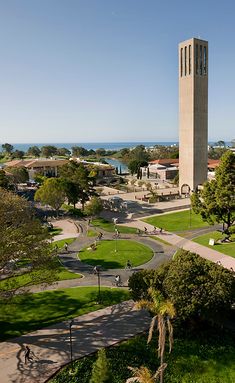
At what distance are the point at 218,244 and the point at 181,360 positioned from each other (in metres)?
22.1

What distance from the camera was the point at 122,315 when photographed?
2403 centimetres

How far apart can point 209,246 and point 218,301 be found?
1963cm

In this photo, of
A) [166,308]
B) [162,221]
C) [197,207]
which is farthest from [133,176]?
[166,308]

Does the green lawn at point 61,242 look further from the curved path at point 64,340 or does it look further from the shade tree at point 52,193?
the curved path at point 64,340

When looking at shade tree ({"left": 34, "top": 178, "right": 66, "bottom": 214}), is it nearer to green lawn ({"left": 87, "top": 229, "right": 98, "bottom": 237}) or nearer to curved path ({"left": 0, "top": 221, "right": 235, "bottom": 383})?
green lawn ({"left": 87, "top": 229, "right": 98, "bottom": 237})

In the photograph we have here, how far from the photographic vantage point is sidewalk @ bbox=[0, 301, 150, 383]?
18.5 m

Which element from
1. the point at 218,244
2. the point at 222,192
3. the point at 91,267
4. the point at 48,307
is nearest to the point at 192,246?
the point at 218,244

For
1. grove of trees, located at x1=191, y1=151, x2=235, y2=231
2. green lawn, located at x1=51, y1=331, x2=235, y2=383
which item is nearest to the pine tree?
green lawn, located at x1=51, y1=331, x2=235, y2=383

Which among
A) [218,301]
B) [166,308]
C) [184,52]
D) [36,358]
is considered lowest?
[36,358]

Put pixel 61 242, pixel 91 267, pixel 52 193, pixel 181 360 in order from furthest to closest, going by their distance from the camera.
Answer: pixel 52 193
pixel 61 242
pixel 91 267
pixel 181 360

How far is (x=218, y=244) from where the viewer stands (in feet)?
130

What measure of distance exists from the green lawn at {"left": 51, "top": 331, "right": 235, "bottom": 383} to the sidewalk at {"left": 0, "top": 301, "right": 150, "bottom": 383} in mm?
844

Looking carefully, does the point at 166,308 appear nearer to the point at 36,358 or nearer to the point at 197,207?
the point at 36,358

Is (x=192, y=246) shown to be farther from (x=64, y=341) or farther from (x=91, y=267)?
(x=64, y=341)
